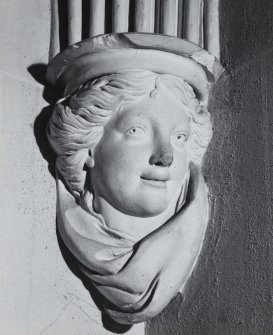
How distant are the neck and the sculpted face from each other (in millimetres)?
12

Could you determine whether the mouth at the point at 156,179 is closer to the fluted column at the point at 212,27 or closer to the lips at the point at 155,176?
the lips at the point at 155,176

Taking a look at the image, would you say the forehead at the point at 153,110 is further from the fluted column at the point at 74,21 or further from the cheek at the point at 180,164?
the fluted column at the point at 74,21

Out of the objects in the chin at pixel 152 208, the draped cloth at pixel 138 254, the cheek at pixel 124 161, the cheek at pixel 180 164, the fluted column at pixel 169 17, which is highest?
the fluted column at pixel 169 17

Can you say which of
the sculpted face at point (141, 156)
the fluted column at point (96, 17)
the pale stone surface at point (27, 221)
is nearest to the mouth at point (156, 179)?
the sculpted face at point (141, 156)

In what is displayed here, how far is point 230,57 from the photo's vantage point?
1.42 metres

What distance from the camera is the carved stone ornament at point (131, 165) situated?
129 cm

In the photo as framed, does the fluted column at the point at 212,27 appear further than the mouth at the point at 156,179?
Yes

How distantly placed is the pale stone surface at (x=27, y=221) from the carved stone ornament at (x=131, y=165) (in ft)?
0.15

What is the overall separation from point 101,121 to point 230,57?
314mm

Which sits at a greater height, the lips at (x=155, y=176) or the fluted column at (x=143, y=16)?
the fluted column at (x=143, y=16)

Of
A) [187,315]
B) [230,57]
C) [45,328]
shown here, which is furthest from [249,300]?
[230,57]

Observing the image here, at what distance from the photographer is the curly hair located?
131 centimetres

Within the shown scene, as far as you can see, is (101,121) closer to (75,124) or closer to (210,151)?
(75,124)

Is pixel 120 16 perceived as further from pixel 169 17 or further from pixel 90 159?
pixel 90 159
